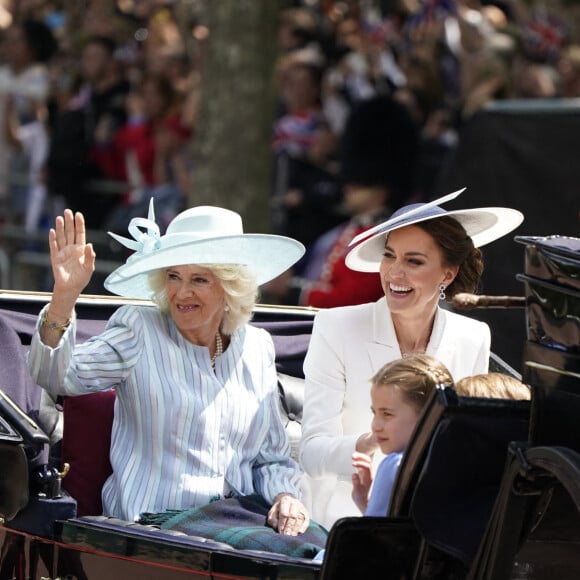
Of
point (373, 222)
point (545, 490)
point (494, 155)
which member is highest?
point (494, 155)

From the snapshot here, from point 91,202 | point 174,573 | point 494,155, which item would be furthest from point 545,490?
point 91,202

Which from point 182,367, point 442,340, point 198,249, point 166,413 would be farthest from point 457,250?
point 166,413

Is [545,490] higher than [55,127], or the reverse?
[55,127]

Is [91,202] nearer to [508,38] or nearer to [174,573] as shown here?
[508,38]

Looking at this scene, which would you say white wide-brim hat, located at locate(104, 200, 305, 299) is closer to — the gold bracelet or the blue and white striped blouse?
the blue and white striped blouse

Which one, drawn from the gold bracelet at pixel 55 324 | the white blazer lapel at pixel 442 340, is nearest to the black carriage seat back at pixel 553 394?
the white blazer lapel at pixel 442 340

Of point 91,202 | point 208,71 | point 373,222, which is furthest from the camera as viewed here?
point 91,202

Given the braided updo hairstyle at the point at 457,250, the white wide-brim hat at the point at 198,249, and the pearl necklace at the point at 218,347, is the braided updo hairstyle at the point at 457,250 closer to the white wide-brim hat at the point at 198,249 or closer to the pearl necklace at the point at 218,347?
the white wide-brim hat at the point at 198,249

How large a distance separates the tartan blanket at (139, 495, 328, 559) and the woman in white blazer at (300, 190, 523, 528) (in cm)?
20

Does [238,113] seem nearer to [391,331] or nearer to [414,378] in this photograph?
[391,331]

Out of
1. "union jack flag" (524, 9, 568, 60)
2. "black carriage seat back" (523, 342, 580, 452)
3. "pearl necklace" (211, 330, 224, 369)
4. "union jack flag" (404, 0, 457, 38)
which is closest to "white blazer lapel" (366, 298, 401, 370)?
"pearl necklace" (211, 330, 224, 369)

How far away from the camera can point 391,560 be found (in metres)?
3.35

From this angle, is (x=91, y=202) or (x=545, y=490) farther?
(x=91, y=202)

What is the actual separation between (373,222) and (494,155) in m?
1.35
